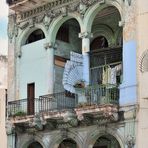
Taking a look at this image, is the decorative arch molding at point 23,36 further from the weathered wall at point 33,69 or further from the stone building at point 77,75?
the weathered wall at point 33,69

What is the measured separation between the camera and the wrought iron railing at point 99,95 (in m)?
22.3

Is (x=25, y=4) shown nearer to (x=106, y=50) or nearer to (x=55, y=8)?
(x=55, y=8)

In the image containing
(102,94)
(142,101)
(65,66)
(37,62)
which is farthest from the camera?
(37,62)

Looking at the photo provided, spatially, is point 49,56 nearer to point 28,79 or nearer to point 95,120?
point 28,79

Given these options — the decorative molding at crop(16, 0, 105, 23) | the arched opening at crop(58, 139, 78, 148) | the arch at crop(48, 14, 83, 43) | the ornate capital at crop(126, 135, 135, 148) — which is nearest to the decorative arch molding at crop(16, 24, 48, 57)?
the decorative molding at crop(16, 0, 105, 23)

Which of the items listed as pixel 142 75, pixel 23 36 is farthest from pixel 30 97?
pixel 142 75

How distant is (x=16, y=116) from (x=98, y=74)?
395 centimetres

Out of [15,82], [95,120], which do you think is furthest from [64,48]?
[95,120]

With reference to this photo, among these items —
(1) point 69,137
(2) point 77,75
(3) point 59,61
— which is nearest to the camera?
(1) point 69,137

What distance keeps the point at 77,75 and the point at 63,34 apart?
3318 mm

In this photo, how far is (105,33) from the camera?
2680cm

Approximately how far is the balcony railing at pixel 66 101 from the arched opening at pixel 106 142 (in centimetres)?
183

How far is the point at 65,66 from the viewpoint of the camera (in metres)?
24.4

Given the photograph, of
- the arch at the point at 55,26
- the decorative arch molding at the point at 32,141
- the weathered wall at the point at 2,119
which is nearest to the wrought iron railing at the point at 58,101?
the decorative arch molding at the point at 32,141
